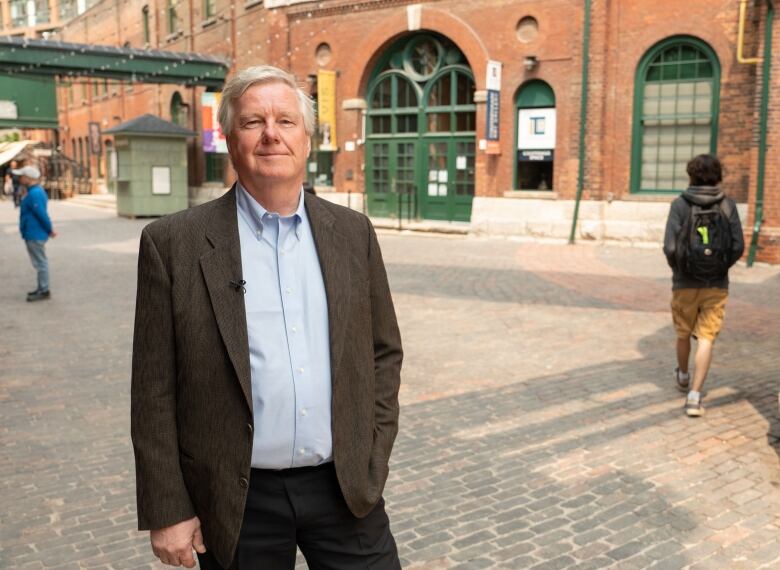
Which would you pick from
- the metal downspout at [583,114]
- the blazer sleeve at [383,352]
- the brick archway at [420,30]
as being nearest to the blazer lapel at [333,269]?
the blazer sleeve at [383,352]

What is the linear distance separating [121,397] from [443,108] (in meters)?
16.1

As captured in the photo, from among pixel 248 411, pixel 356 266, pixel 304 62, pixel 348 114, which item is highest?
pixel 304 62

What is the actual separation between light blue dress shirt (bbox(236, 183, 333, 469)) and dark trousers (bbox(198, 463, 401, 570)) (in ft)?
0.18

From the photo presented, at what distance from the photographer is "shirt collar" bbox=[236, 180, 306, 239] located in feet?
7.09

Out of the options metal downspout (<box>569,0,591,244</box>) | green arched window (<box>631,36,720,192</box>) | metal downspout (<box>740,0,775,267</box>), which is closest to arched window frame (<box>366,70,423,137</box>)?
metal downspout (<box>569,0,591,244</box>)

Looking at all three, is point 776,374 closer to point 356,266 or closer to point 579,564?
point 579,564

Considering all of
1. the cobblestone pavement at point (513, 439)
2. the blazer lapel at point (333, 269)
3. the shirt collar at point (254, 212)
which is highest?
the shirt collar at point (254, 212)

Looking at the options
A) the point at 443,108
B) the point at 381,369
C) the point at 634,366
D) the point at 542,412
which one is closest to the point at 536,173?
the point at 443,108

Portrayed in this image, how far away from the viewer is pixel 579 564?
149 inches

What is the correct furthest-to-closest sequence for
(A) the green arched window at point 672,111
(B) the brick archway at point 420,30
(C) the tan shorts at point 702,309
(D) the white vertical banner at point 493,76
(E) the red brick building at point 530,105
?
1. (B) the brick archway at point 420,30
2. (D) the white vertical banner at point 493,76
3. (A) the green arched window at point 672,111
4. (E) the red brick building at point 530,105
5. (C) the tan shorts at point 702,309

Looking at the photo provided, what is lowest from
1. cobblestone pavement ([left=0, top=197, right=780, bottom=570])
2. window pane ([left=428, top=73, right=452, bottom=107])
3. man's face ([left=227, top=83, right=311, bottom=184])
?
cobblestone pavement ([left=0, top=197, right=780, bottom=570])

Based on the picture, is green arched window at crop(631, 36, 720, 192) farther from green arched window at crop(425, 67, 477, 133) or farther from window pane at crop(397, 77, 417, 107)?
window pane at crop(397, 77, 417, 107)

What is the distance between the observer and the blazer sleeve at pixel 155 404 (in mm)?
2092

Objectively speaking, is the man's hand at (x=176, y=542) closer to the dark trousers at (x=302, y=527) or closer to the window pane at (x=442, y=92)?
the dark trousers at (x=302, y=527)
